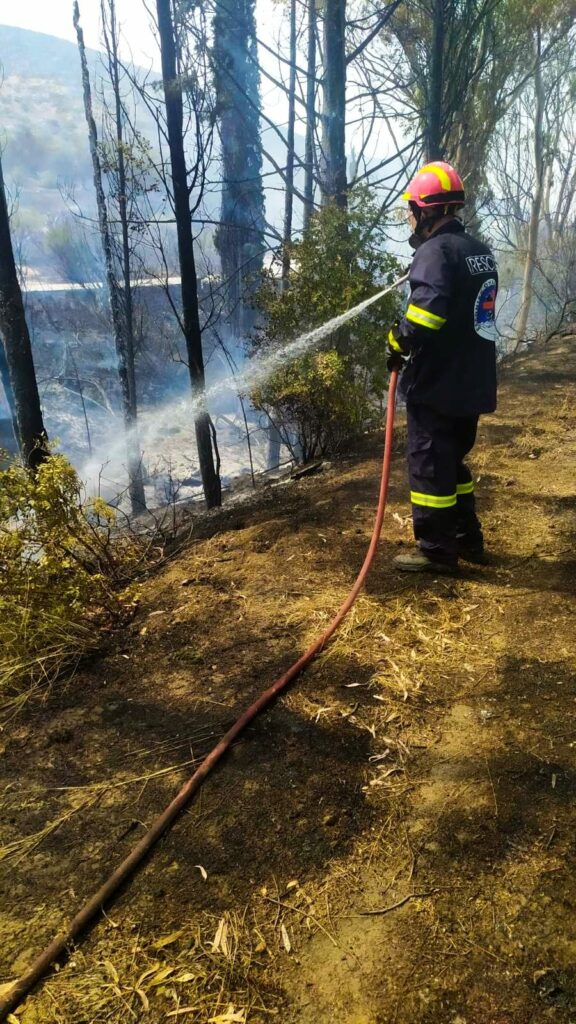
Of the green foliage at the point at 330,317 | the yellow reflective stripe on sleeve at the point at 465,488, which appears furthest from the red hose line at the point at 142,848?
the green foliage at the point at 330,317

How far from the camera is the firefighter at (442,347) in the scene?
300 centimetres

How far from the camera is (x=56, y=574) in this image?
3.11m

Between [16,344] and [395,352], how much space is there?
4.79 meters

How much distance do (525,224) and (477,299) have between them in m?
25.7

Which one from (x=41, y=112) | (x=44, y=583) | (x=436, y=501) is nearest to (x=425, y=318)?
(x=436, y=501)

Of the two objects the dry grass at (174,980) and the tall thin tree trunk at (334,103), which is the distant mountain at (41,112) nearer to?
the tall thin tree trunk at (334,103)

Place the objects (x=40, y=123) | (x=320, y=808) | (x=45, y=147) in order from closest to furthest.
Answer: (x=320, y=808)
(x=45, y=147)
(x=40, y=123)

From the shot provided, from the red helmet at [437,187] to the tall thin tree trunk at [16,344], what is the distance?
458 centimetres

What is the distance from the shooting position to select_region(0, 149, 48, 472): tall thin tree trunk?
245 inches

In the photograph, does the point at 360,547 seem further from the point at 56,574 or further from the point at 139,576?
the point at 56,574

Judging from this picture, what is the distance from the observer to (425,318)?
2.96 m

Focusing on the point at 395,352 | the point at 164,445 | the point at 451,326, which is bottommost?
the point at 164,445

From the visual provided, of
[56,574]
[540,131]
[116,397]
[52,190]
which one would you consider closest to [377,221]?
[56,574]

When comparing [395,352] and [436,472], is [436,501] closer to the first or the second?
[436,472]
